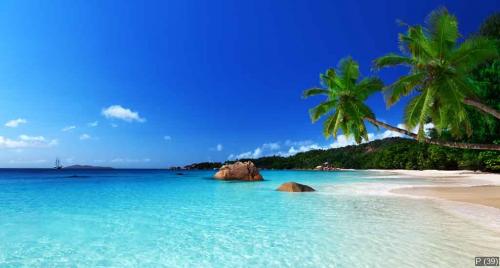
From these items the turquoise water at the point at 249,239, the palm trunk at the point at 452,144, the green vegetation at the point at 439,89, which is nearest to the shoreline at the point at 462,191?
the green vegetation at the point at 439,89

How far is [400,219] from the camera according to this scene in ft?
36.6

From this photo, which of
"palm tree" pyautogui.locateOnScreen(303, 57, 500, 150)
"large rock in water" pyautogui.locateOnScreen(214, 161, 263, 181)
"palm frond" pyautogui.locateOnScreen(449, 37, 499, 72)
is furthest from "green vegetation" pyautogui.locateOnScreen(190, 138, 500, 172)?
"large rock in water" pyautogui.locateOnScreen(214, 161, 263, 181)

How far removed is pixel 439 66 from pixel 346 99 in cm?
658

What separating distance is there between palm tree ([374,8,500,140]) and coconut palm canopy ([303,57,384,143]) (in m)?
4.19

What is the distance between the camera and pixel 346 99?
59.3ft

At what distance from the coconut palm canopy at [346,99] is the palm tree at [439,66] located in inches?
165

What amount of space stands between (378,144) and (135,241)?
147 m

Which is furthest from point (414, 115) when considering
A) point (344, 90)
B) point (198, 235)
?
point (198, 235)

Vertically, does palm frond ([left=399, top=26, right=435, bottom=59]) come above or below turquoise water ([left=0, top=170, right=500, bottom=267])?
above

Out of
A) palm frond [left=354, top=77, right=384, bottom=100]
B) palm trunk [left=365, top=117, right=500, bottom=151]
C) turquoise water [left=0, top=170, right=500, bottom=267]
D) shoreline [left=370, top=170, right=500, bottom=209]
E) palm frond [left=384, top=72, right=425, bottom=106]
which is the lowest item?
shoreline [left=370, top=170, right=500, bottom=209]

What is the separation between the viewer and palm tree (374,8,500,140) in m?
11.2

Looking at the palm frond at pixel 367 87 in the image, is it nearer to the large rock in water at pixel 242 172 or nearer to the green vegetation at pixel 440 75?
the green vegetation at pixel 440 75

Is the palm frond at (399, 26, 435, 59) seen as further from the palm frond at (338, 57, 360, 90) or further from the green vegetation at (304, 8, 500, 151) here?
the palm frond at (338, 57, 360, 90)

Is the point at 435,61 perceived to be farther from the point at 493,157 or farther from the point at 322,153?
the point at 322,153
